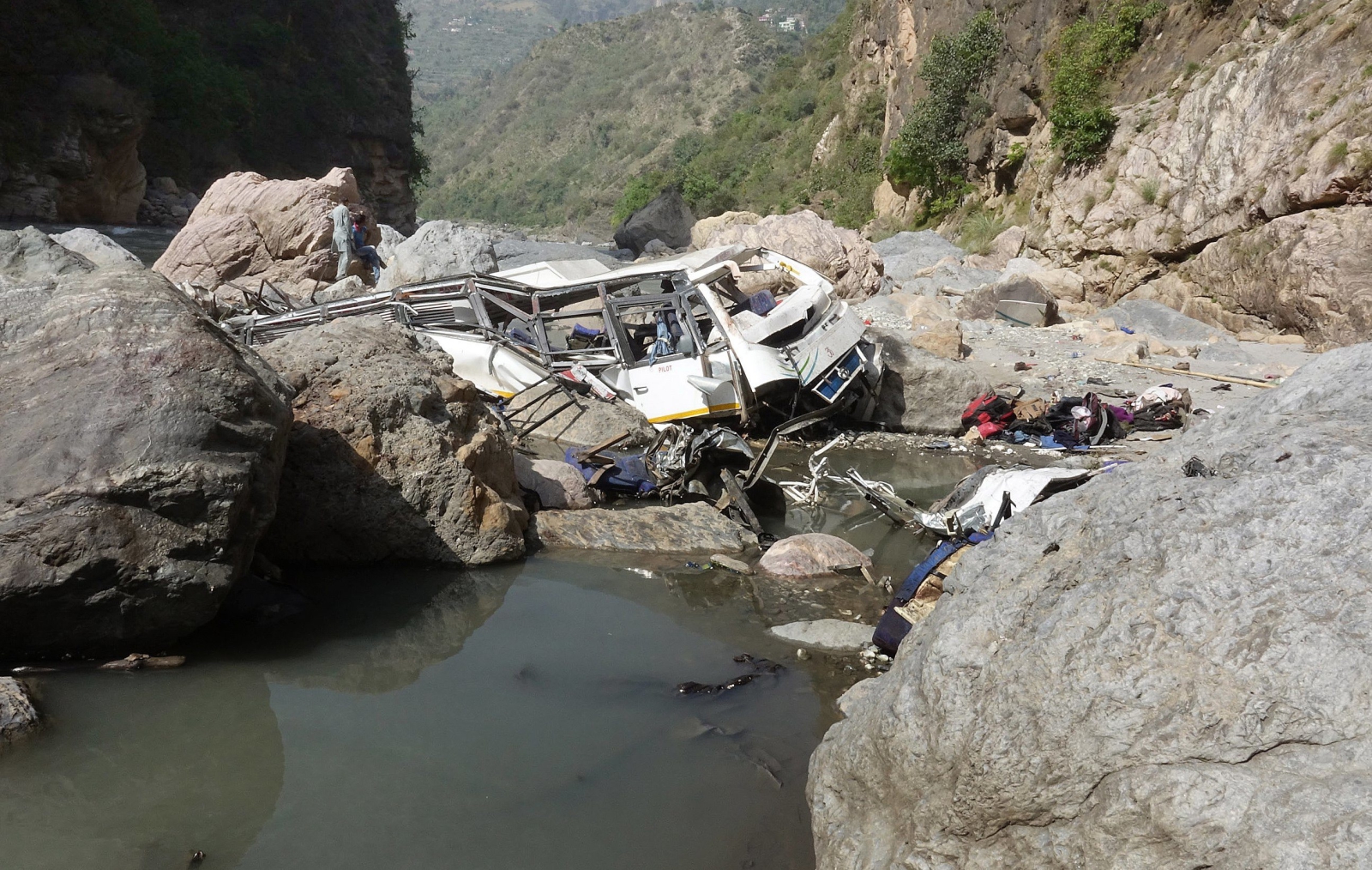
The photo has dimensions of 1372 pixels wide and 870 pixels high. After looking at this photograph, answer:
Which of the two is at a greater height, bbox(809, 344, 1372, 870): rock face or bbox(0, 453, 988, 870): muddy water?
bbox(809, 344, 1372, 870): rock face

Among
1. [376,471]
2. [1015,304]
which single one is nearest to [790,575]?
[376,471]

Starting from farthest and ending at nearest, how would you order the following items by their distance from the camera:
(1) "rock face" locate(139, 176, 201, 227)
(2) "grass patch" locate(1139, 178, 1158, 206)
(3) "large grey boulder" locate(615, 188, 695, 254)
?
(1) "rock face" locate(139, 176, 201, 227)
(3) "large grey boulder" locate(615, 188, 695, 254)
(2) "grass patch" locate(1139, 178, 1158, 206)

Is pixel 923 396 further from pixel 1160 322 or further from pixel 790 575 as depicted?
pixel 1160 322

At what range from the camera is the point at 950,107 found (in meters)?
28.1

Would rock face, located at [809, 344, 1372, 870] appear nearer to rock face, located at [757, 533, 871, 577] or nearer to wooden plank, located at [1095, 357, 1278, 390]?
rock face, located at [757, 533, 871, 577]

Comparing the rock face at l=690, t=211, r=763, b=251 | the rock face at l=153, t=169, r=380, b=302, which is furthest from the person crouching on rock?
the rock face at l=690, t=211, r=763, b=251

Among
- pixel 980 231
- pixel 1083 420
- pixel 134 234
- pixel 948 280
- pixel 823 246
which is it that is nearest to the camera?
pixel 1083 420

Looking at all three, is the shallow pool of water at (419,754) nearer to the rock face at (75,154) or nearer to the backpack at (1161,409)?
the backpack at (1161,409)

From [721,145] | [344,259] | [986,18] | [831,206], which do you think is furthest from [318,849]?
[721,145]

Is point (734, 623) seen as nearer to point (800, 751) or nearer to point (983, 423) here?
point (800, 751)

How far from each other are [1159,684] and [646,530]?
4.60 meters

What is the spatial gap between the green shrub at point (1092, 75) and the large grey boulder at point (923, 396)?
11.5 metres

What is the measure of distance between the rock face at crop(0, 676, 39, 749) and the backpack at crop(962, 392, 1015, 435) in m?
9.39

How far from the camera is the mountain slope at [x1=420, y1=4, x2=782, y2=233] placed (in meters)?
88.8
